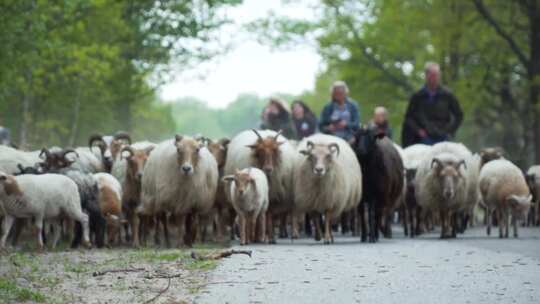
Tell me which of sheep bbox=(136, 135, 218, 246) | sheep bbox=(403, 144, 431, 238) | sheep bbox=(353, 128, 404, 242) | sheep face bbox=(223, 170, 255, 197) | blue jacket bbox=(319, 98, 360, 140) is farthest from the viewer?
blue jacket bbox=(319, 98, 360, 140)

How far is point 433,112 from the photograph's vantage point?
25.0 m

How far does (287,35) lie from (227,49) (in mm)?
2512

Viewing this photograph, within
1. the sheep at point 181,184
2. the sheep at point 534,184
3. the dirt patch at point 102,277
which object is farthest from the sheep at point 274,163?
the sheep at point 534,184

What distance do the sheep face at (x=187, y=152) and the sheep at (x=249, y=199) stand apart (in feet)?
1.99

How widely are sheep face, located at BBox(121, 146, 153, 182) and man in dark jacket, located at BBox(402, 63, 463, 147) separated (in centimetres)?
647

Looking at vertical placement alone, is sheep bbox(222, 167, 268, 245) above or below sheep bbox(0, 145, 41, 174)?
below

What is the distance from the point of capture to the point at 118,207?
19906 mm

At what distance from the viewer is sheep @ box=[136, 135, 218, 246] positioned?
63.5 ft

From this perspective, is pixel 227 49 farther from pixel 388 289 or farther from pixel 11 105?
pixel 388 289

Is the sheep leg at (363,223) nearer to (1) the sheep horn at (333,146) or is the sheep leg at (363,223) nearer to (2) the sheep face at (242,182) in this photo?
(1) the sheep horn at (333,146)

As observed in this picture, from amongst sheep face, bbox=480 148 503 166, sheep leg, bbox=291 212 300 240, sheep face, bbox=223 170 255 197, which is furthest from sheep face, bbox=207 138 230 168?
sheep face, bbox=480 148 503 166

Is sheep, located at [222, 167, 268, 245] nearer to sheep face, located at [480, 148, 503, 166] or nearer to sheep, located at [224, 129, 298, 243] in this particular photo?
sheep, located at [224, 129, 298, 243]

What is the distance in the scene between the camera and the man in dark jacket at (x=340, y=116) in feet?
76.6

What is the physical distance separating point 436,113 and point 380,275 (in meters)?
13.0
